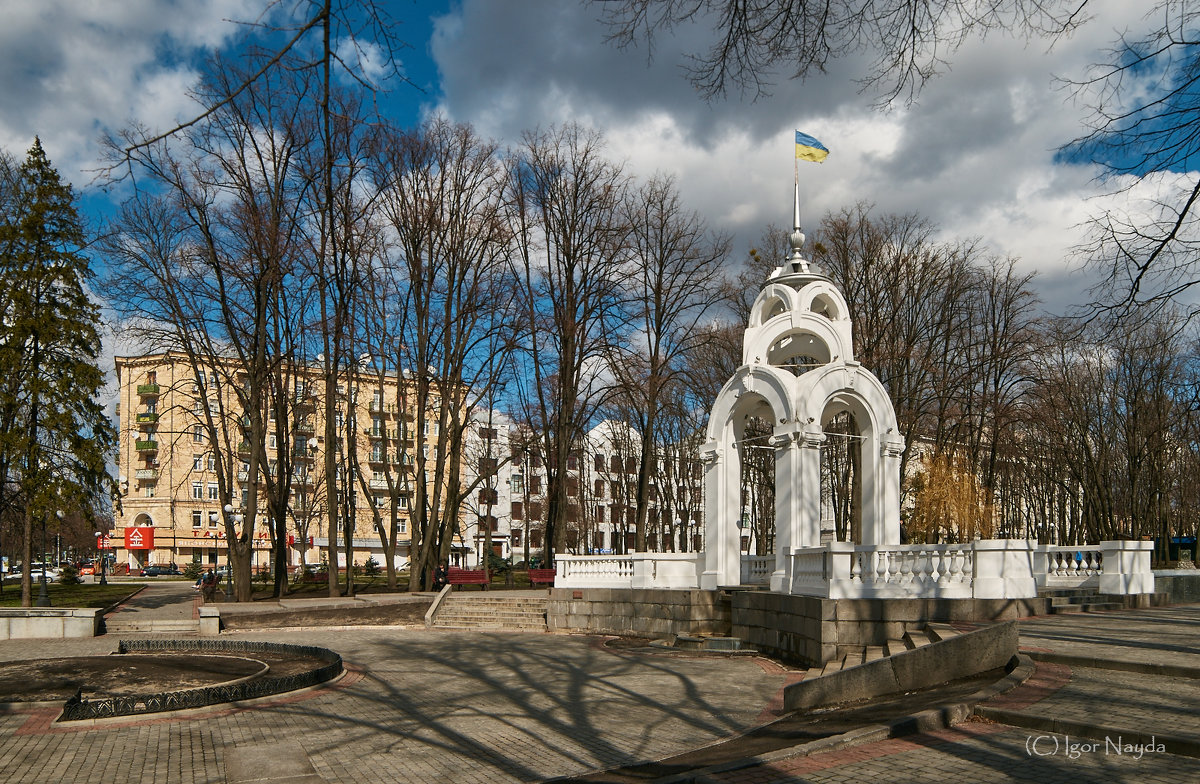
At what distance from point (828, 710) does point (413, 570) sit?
A: 23.6 metres

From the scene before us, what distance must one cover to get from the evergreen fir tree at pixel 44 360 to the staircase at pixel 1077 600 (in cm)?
2347

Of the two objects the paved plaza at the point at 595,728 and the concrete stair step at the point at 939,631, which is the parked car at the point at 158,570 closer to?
the paved plaza at the point at 595,728

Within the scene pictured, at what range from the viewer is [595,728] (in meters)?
11.1

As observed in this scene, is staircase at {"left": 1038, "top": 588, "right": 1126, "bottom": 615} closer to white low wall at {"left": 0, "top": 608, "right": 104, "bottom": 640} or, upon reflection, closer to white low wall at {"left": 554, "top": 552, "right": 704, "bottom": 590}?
white low wall at {"left": 554, "top": 552, "right": 704, "bottom": 590}

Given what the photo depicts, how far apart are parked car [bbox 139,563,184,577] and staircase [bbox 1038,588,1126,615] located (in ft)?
199

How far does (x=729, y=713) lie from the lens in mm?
12016

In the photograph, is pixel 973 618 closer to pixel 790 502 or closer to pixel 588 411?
pixel 790 502

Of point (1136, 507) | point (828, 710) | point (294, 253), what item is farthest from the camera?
point (1136, 507)

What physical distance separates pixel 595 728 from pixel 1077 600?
1072 centimetres

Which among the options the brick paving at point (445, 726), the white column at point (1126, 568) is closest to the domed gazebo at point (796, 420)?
the white column at point (1126, 568)

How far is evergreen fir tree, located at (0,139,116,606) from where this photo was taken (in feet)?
79.3

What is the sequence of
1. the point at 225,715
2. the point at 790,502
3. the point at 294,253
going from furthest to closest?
the point at 294,253
the point at 790,502
the point at 225,715

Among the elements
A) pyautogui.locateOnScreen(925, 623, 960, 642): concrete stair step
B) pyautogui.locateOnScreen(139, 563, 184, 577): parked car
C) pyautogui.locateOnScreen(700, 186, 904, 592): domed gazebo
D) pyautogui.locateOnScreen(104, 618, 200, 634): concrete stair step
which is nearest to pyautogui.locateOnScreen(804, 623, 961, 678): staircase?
pyautogui.locateOnScreen(925, 623, 960, 642): concrete stair step

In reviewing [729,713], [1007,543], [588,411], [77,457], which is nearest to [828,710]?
[729,713]
